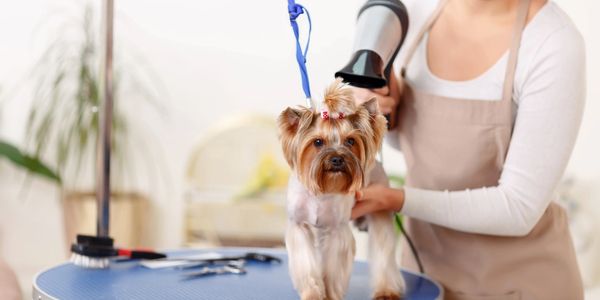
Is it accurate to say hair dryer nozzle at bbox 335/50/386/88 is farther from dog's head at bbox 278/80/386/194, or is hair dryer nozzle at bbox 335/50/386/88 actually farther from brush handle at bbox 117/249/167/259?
brush handle at bbox 117/249/167/259

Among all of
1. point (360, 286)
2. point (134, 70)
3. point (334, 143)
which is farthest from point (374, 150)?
point (134, 70)

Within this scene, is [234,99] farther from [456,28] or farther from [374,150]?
[374,150]

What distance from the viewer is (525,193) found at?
1.58m

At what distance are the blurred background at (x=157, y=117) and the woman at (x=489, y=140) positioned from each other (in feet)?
6.23

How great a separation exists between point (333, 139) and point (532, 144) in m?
0.52

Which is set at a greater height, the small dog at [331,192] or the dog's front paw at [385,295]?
the small dog at [331,192]

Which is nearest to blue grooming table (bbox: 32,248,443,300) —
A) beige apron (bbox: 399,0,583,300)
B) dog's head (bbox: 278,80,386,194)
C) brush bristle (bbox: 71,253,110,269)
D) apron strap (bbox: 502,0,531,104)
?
brush bristle (bbox: 71,253,110,269)

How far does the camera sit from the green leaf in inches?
143

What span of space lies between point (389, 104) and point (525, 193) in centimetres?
36

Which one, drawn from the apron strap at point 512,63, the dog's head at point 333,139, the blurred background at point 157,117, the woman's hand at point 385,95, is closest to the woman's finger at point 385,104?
the woman's hand at point 385,95

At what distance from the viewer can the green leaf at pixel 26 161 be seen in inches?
143

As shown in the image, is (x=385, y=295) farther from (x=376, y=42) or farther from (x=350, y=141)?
(x=376, y=42)

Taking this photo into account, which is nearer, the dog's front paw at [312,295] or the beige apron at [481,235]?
the dog's front paw at [312,295]

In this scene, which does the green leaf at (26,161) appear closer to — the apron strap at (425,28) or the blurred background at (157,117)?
the blurred background at (157,117)
